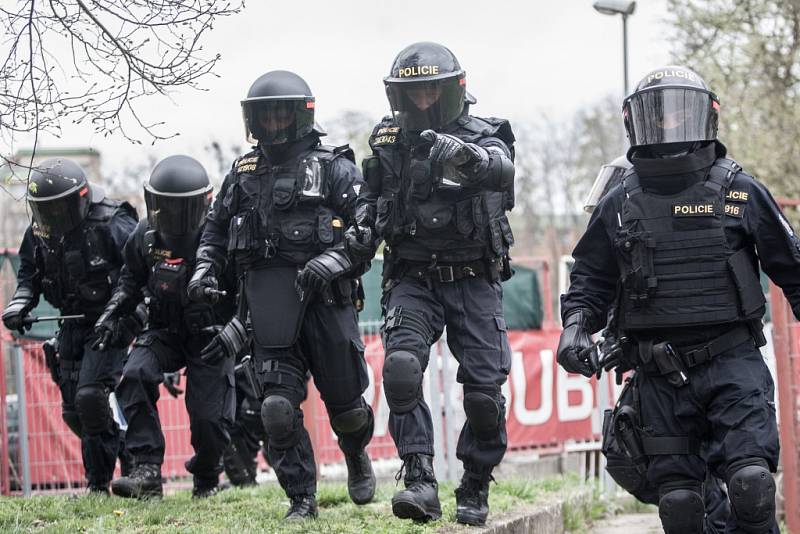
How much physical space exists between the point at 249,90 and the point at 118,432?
2.92m

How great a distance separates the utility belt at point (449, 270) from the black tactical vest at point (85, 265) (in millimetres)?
2755

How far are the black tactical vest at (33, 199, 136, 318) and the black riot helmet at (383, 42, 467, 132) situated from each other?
2.86 m

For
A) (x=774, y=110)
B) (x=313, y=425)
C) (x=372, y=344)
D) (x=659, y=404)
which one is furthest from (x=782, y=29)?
(x=659, y=404)

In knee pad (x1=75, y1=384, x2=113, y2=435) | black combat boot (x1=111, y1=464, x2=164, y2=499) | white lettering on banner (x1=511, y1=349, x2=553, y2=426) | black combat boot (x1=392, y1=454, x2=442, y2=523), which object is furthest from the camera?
white lettering on banner (x1=511, y1=349, x2=553, y2=426)

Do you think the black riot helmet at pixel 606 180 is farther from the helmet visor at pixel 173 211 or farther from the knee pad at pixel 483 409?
the helmet visor at pixel 173 211

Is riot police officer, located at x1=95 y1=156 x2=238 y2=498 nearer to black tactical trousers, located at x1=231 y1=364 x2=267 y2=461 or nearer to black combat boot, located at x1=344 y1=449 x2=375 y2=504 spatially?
black combat boot, located at x1=344 y1=449 x2=375 y2=504

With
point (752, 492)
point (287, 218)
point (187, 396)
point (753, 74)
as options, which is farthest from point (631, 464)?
point (753, 74)

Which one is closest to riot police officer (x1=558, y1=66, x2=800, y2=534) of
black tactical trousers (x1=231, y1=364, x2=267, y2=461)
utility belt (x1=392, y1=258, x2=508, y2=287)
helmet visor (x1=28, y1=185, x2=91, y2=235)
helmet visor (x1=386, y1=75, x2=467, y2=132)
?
utility belt (x1=392, y1=258, x2=508, y2=287)

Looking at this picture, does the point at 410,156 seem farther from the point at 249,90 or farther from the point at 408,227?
the point at 249,90

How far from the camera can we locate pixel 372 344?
Result: 12125mm

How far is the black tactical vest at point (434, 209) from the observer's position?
6328mm

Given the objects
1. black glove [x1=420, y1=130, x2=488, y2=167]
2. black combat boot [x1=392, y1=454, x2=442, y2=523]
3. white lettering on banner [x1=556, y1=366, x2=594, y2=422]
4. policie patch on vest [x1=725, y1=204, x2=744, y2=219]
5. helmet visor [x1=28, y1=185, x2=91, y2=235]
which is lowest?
white lettering on banner [x1=556, y1=366, x2=594, y2=422]

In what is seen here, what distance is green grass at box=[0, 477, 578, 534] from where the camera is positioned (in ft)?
20.7

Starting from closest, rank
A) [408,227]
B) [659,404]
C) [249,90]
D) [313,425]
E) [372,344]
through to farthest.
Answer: [659,404] → [408,227] → [249,90] → [313,425] → [372,344]
